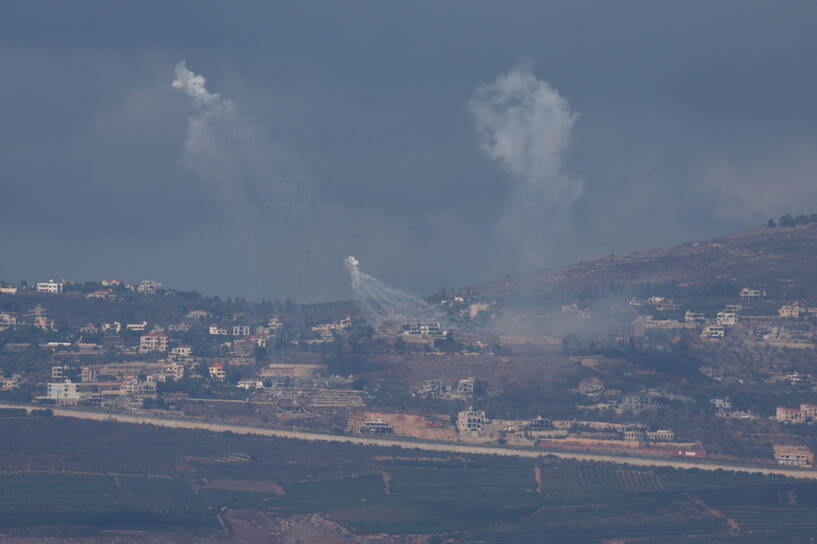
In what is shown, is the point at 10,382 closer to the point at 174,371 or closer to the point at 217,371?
the point at 174,371

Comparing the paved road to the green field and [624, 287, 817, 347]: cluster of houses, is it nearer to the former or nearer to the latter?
the green field

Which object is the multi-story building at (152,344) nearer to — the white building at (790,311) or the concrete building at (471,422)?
the concrete building at (471,422)

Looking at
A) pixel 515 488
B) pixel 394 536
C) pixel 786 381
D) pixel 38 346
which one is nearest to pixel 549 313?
pixel 786 381

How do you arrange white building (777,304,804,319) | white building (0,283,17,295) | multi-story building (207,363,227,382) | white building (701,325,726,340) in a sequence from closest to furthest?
multi-story building (207,363,227,382), white building (701,325,726,340), white building (777,304,804,319), white building (0,283,17,295)

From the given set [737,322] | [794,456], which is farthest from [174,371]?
[794,456]

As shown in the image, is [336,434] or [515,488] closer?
[515,488]

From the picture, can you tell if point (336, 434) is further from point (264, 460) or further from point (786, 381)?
point (786, 381)

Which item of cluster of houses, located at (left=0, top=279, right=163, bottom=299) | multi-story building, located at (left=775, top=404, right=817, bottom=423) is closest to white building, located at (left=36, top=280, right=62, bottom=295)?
cluster of houses, located at (left=0, top=279, right=163, bottom=299)
